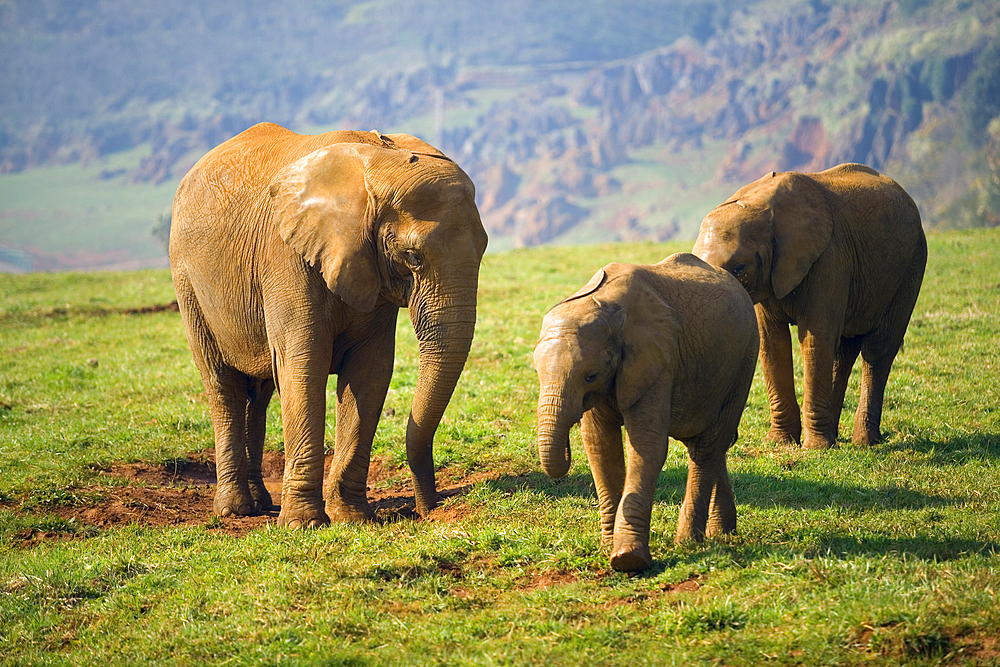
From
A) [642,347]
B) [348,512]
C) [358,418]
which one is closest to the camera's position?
[642,347]

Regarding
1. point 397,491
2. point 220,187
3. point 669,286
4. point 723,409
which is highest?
point 220,187

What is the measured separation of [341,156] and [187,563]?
3.79 m

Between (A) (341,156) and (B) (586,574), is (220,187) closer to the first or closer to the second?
(A) (341,156)

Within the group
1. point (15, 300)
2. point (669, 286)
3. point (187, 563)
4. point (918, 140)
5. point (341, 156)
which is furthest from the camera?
point (918, 140)

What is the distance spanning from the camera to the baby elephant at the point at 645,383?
7094 millimetres

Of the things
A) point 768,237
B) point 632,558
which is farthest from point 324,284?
point 768,237

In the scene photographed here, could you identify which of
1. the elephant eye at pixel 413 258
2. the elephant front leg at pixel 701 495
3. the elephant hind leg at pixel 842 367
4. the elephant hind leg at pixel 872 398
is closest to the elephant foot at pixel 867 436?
the elephant hind leg at pixel 872 398

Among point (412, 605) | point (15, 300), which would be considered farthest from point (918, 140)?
point (412, 605)

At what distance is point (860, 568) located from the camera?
7.31 m

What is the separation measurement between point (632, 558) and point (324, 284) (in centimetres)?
375

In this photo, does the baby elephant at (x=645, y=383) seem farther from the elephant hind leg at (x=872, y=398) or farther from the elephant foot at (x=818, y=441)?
the elephant hind leg at (x=872, y=398)

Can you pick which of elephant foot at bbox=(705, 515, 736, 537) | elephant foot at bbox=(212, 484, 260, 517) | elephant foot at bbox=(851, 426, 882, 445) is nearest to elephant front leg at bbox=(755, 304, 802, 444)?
elephant foot at bbox=(851, 426, 882, 445)

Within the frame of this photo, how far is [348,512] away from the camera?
380 inches

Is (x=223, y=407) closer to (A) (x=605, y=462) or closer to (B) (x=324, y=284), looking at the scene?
(B) (x=324, y=284)
